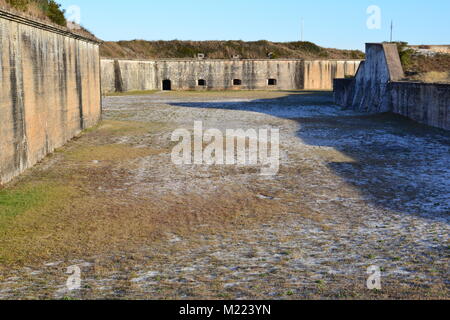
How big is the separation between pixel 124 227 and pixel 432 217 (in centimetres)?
379

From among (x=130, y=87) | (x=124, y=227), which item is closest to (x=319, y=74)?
(x=130, y=87)

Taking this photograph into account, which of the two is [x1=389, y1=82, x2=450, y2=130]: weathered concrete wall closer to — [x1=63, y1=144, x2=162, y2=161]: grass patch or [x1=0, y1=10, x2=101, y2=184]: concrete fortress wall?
[x1=63, y1=144, x2=162, y2=161]: grass patch

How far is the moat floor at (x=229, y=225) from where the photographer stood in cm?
458

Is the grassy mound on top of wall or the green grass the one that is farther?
the grassy mound on top of wall

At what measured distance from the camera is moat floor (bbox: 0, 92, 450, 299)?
4582 mm

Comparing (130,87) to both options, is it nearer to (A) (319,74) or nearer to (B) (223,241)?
(A) (319,74)

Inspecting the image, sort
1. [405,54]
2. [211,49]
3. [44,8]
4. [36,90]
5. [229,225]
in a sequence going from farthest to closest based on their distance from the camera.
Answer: [211,49] < [405,54] < [44,8] < [36,90] < [229,225]

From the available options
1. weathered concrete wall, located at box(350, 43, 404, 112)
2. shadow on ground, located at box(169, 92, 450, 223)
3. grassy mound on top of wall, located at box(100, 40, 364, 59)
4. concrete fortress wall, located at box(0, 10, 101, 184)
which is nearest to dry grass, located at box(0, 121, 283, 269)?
concrete fortress wall, located at box(0, 10, 101, 184)

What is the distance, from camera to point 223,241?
5863 millimetres

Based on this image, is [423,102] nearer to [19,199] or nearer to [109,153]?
[109,153]

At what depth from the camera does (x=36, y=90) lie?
10.5m

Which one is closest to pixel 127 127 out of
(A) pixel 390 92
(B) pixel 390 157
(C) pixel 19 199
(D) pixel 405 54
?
(B) pixel 390 157

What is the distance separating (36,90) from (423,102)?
11207 mm

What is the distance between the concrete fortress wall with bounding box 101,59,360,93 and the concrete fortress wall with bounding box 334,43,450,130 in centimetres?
1350
